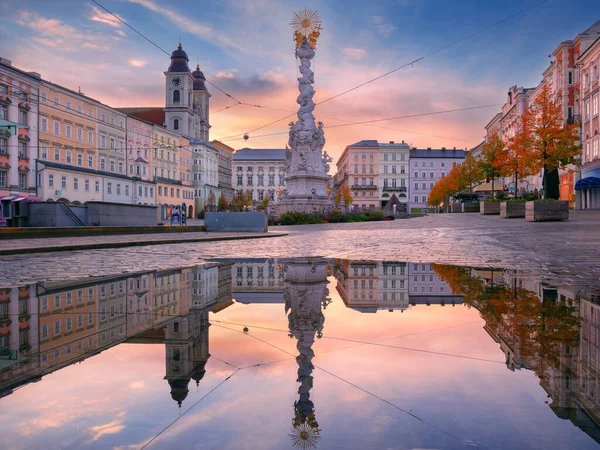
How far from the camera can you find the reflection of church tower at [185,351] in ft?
7.40

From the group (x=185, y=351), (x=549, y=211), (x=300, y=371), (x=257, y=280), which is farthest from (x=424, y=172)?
(x=300, y=371)

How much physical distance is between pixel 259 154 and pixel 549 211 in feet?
369

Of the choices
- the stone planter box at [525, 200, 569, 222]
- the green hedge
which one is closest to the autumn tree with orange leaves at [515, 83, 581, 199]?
the stone planter box at [525, 200, 569, 222]

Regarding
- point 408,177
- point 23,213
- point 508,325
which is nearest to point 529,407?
point 508,325

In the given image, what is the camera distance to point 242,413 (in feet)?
6.26

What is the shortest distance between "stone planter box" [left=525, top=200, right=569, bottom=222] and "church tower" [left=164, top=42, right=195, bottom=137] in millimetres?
69057

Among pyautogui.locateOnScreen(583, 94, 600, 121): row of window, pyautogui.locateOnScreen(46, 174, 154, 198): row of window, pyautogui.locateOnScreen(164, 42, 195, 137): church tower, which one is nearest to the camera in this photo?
pyautogui.locateOnScreen(583, 94, 600, 121): row of window

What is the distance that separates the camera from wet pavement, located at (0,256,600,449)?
1.75 metres

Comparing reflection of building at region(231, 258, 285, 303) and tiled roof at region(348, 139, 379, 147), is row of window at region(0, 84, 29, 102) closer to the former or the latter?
reflection of building at region(231, 258, 285, 303)

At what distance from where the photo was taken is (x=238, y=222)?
22.3m

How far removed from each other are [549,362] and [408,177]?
119570 millimetres

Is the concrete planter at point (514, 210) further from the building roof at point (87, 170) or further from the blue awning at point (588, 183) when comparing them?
the building roof at point (87, 170)

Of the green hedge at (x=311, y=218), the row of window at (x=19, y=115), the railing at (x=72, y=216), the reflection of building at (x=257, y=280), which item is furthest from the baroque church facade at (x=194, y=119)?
the reflection of building at (x=257, y=280)

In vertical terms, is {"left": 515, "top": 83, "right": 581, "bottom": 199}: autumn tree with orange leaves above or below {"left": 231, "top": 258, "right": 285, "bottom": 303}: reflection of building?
above
